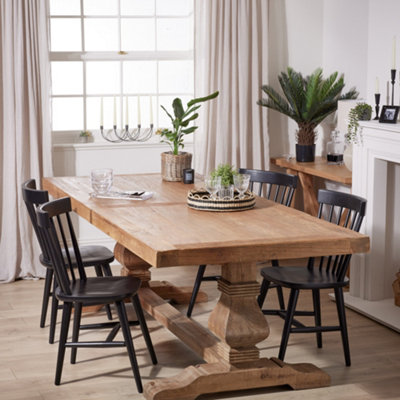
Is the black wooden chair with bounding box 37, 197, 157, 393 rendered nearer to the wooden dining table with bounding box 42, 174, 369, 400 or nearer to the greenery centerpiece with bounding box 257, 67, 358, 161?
the wooden dining table with bounding box 42, 174, 369, 400

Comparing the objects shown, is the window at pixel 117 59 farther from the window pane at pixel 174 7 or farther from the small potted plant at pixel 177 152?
the small potted plant at pixel 177 152

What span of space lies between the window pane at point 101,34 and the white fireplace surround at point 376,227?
2.29 m

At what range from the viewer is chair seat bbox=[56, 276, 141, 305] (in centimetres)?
365

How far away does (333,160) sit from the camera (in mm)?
6102

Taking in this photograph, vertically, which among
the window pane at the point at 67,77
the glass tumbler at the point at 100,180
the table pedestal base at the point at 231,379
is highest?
the window pane at the point at 67,77

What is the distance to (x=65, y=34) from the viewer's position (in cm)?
616

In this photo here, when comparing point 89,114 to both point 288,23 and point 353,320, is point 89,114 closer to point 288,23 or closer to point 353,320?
point 288,23

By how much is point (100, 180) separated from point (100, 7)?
7.45 feet

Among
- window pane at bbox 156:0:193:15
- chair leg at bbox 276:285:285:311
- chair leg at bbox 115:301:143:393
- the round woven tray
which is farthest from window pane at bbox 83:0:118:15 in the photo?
chair leg at bbox 115:301:143:393

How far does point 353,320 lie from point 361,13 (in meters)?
2.48

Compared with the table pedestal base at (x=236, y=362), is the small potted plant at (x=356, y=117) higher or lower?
higher

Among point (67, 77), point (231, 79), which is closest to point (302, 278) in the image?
point (231, 79)

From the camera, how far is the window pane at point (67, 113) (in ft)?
20.4

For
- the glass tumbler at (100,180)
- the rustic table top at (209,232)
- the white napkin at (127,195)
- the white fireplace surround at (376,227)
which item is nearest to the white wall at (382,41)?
the white fireplace surround at (376,227)
